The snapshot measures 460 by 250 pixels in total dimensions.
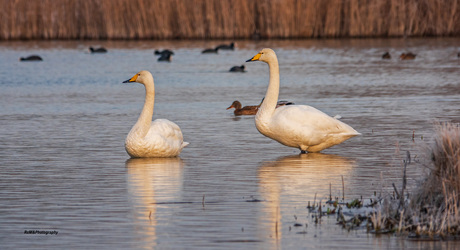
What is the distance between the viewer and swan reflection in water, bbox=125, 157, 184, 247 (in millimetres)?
6766

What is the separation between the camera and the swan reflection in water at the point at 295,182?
703 centimetres

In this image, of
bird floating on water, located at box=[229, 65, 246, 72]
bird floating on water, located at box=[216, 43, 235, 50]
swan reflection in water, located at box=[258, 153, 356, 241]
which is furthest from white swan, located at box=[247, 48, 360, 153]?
bird floating on water, located at box=[216, 43, 235, 50]

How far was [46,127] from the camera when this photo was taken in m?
13.3

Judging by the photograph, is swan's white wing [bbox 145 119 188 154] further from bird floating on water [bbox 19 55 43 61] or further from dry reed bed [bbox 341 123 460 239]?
bird floating on water [bbox 19 55 43 61]

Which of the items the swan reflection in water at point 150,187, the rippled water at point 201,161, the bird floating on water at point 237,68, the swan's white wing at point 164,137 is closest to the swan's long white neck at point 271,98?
the rippled water at point 201,161

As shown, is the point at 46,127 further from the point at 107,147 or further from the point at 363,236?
the point at 363,236

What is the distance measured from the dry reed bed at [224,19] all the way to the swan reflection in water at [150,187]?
972 inches

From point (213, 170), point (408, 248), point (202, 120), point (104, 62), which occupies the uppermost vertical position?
point (104, 62)

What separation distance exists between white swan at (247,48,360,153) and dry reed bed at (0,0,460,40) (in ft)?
78.2

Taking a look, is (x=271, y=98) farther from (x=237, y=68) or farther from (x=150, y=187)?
(x=237, y=68)

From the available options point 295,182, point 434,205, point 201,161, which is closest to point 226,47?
point 201,161

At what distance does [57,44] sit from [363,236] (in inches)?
1267

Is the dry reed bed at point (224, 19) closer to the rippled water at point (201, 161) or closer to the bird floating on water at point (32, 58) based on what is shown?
the bird floating on water at point (32, 58)

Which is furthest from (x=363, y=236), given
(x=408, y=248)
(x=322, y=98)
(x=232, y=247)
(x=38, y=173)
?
(x=322, y=98)
